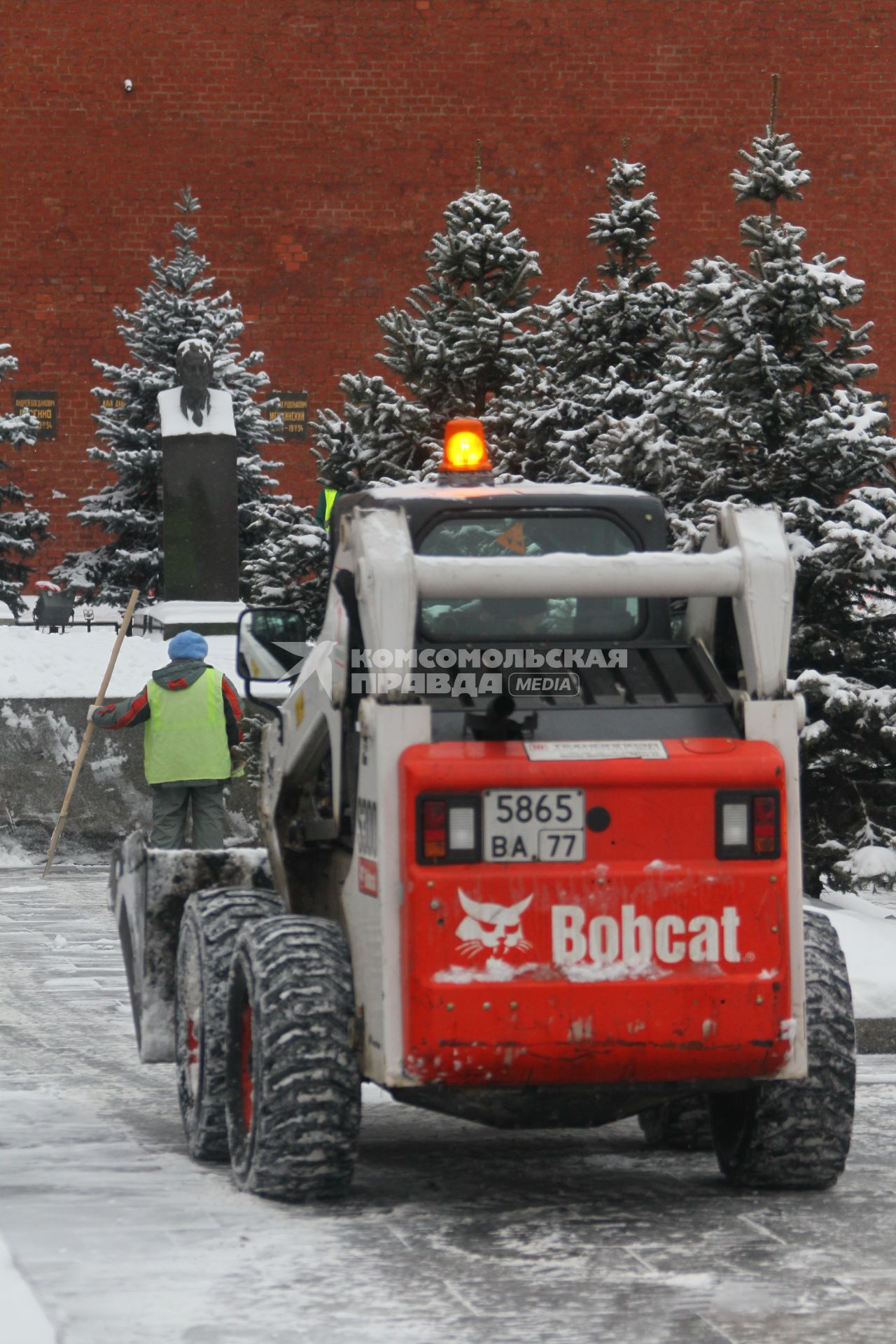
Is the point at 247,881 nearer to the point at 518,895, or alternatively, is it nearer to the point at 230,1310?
the point at 518,895

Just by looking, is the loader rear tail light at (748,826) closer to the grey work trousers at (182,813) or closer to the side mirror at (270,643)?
the side mirror at (270,643)

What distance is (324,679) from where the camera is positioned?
6.94 meters

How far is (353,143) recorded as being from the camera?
115 feet

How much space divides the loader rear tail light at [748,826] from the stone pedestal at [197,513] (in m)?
15.0

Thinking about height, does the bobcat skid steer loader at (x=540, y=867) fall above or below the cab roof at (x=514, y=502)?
below

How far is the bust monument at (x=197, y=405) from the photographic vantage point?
20.7 meters

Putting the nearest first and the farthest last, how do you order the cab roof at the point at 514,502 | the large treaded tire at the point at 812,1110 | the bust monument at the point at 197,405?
the large treaded tire at the point at 812,1110, the cab roof at the point at 514,502, the bust monument at the point at 197,405

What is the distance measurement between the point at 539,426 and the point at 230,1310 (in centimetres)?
1271

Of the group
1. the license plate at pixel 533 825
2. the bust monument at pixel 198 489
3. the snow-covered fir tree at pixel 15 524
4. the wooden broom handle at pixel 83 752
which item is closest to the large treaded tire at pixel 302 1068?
the license plate at pixel 533 825

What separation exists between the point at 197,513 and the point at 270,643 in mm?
13722

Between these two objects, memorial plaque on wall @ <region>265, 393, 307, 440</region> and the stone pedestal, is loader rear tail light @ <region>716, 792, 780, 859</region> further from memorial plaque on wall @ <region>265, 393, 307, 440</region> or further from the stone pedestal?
memorial plaque on wall @ <region>265, 393, 307, 440</region>

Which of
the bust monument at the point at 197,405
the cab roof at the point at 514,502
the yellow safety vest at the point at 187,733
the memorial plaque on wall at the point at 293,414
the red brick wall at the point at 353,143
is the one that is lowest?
the yellow safety vest at the point at 187,733

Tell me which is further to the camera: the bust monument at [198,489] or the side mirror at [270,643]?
the bust monument at [198,489]

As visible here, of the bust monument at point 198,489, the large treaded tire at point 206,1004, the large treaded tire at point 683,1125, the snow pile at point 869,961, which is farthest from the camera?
the bust monument at point 198,489
